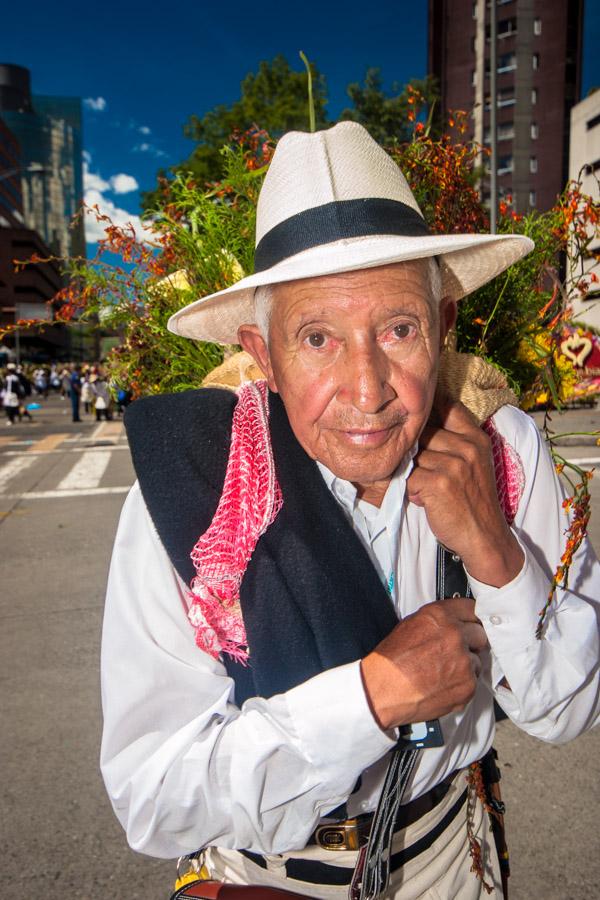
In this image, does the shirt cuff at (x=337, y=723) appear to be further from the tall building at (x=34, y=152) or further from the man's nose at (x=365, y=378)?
the tall building at (x=34, y=152)

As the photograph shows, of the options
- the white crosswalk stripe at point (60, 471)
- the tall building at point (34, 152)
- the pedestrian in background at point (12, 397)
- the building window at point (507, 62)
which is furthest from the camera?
the tall building at point (34, 152)

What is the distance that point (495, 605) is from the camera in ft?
3.88

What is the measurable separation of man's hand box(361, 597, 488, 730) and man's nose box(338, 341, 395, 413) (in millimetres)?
378

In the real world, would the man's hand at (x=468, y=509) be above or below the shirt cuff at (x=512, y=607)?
above

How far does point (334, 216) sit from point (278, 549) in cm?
61

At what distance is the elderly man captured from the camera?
1063mm

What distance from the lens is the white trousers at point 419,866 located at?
1.27 meters

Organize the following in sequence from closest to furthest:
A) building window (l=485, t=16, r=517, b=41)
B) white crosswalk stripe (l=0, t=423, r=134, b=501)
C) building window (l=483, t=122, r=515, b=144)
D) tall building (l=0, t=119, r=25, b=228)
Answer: white crosswalk stripe (l=0, t=423, r=134, b=501), building window (l=485, t=16, r=517, b=41), building window (l=483, t=122, r=515, b=144), tall building (l=0, t=119, r=25, b=228)

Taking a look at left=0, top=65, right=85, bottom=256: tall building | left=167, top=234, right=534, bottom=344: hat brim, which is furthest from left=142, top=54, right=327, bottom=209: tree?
left=0, top=65, right=85, bottom=256: tall building

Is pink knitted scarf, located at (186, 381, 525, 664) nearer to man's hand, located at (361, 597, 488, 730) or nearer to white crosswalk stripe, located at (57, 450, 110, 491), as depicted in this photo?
→ man's hand, located at (361, 597, 488, 730)

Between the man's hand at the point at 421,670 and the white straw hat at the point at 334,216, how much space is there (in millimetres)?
630

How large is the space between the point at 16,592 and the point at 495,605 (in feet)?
17.3

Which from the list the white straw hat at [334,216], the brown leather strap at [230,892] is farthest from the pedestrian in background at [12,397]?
the brown leather strap at [230,892]

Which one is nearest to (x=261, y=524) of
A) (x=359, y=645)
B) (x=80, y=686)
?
(x=359, y=645)
